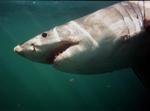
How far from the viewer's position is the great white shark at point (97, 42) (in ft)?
16.5

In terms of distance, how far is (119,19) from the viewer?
568 cm

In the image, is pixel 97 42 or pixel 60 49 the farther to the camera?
pixel 97 42

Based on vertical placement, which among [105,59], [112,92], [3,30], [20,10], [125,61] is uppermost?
[105,59]

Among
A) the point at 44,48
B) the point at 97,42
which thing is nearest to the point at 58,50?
the point at 44,48

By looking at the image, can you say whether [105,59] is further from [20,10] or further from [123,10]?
[20,10]

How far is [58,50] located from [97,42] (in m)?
0.71

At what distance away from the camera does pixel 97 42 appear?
534 centimetres

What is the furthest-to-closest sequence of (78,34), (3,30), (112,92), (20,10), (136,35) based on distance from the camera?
(112,92) < (3,30) < (20,10) < (136,35) < (78,34)

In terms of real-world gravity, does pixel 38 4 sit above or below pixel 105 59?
below

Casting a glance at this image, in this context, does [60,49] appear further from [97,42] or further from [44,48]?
[97,42]

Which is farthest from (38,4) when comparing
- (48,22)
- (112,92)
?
(112,92)

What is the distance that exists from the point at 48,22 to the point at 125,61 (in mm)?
22224

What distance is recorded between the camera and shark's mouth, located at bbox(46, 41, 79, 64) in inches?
198

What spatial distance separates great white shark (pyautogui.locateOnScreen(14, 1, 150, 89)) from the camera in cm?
502
